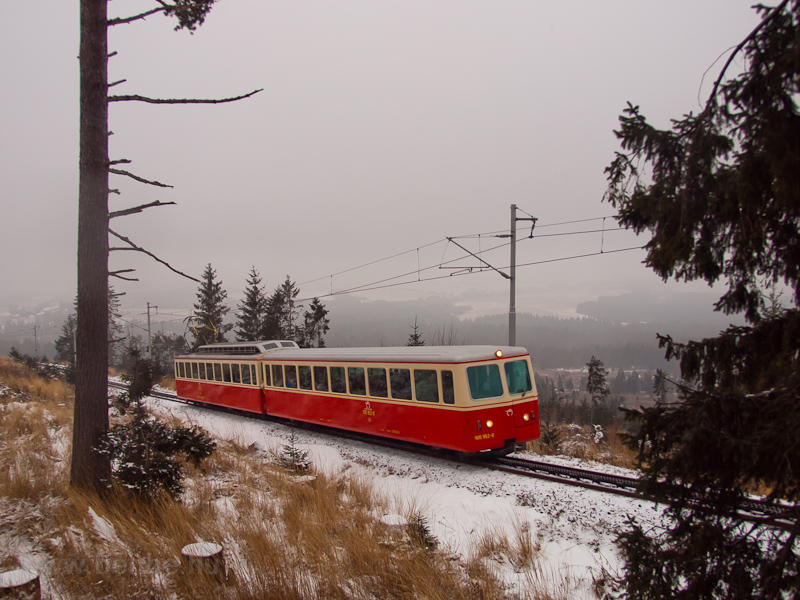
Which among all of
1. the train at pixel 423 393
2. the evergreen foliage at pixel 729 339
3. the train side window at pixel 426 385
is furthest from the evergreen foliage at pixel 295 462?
the evergreen foliage at pixel 729 339

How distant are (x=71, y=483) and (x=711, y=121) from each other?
Answer: 27.2ft

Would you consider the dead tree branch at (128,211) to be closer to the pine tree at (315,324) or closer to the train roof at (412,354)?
the train roof at (412,354)

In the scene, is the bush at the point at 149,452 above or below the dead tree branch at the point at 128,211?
below

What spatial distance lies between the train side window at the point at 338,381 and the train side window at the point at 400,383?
197cm

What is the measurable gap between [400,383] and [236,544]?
634cm

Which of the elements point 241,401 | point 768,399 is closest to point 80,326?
point 768,399

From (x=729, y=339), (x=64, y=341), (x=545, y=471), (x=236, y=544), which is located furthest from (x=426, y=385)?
(x=64, y=341)

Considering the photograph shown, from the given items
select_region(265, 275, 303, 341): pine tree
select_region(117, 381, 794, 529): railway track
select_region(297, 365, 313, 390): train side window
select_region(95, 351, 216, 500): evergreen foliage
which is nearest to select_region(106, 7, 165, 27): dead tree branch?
select_region(95, 351, 216, 500): evergreen foliage

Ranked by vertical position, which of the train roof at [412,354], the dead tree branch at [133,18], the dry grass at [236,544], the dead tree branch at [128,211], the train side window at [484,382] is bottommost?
the dry grass at [236,544]

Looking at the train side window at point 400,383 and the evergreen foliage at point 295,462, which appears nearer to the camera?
the evergreen foliage at point 295,462

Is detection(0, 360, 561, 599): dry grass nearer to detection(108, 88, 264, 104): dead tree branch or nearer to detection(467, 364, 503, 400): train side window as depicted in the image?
detection(467, 364, 503, 400): train side window

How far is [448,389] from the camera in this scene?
405 inches

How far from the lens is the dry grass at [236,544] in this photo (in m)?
4.21

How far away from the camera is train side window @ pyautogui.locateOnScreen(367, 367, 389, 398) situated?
11.7 meters
